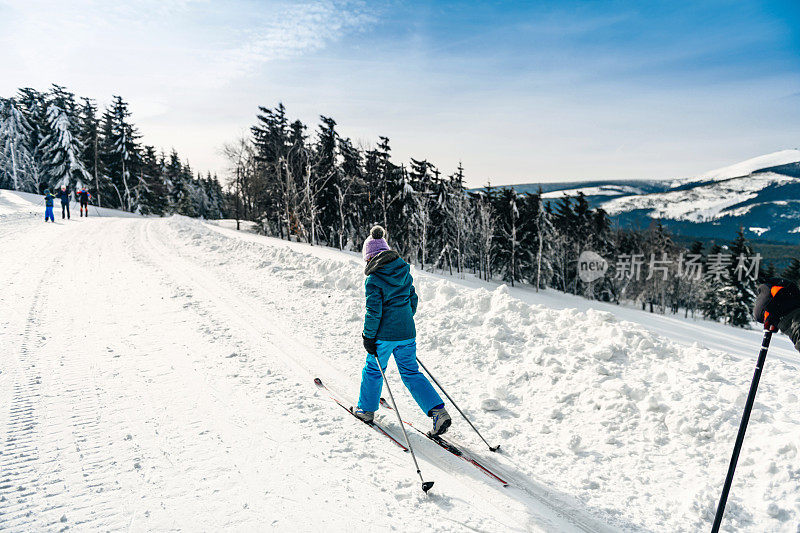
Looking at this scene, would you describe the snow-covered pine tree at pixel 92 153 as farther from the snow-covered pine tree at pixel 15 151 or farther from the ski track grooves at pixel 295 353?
the ski track grooves at pixel 295 353

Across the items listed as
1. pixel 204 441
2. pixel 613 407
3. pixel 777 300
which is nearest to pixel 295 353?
pixel 204 441

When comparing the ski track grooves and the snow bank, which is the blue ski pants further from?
the snow bank

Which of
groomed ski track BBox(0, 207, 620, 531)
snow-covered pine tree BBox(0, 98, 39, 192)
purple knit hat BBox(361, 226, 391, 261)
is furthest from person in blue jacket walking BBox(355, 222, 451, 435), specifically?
snow-covered pine tree BBox(0, 98, 39, 192)

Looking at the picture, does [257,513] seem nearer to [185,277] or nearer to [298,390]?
[298,390]

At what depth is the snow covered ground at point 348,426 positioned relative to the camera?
3.17m

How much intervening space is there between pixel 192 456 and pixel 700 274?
68.0 meters

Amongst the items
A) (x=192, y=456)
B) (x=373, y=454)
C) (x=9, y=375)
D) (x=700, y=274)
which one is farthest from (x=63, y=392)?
(x=700, y=274)

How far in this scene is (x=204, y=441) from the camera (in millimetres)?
3922

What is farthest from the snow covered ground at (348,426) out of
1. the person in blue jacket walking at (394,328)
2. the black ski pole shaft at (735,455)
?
the person in blue jacket walking at (394,328)

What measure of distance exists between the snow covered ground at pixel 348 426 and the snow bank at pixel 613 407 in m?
0.02

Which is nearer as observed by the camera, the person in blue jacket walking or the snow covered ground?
the snow covered ground

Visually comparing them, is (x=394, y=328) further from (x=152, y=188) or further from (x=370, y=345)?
(x=152, y=188)

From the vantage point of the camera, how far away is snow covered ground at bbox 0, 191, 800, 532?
3.17 meters

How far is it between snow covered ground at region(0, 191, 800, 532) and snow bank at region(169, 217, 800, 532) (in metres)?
0.02
